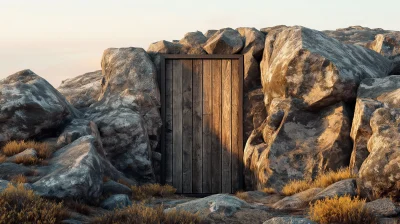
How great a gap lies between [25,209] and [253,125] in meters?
7.59

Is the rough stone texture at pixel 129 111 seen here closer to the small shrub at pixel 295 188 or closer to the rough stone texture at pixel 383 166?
the small shrub at pixel 295 188

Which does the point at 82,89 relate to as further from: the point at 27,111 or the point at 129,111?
the point at 27,111

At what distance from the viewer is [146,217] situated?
262 inches

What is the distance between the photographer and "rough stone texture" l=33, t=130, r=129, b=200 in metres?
8.34

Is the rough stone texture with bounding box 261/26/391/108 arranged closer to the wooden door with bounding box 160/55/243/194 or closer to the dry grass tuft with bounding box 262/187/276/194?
the wooden door with bounding box 160/55/243/194

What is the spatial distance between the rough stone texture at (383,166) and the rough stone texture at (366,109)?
125 centimetres

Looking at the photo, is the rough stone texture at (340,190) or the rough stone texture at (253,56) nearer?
the rough stone texture at (340,190)

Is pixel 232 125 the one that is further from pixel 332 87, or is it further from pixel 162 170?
pixel 332 87

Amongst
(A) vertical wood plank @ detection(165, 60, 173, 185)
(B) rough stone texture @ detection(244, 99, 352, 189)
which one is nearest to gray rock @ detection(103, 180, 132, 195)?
(B) rough stone texture @ detection(244, 99, 352, 189)

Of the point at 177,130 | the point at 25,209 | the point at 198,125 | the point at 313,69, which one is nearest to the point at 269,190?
the point at 313,69

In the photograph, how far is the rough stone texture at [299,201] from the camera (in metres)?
8.19

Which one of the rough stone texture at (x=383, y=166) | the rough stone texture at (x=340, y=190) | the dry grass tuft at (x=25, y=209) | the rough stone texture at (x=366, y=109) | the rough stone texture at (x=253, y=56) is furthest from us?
the rough stone texture at (x=253, y=56)

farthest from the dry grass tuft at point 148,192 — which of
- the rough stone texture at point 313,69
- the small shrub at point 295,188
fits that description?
the rough stone texture at point 313,69

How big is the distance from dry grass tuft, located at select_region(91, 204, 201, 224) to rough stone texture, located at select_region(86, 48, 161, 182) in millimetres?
5472
